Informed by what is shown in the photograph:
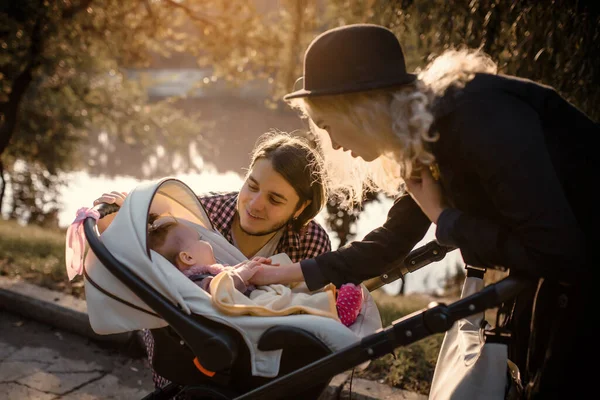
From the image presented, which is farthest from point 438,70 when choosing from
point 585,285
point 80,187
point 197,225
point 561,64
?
point 80,187

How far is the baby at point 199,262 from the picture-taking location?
2016 mm

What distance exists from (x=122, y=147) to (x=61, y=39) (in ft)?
29.3

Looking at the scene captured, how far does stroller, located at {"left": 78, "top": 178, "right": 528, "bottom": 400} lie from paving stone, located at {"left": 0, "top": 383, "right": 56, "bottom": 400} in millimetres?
1458

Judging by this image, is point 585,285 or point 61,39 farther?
point 61,39

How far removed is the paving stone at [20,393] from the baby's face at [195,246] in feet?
4.77

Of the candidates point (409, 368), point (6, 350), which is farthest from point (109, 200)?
point (6, 350)

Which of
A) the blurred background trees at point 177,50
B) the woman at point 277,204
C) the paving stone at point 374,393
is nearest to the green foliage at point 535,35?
the blurred background trees at point 177,50

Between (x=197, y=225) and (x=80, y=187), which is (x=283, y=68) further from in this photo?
(x=80, y=187)

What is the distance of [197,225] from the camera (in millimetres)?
2350

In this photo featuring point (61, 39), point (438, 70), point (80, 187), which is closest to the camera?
point (438, 70)

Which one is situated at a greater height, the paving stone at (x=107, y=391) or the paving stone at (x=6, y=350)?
the paving stone at (x=107, y=391)

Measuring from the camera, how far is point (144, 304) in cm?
182

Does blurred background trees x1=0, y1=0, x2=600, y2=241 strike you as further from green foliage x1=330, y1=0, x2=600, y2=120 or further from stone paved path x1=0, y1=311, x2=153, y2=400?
stone paved path x1=0, y1=311, x2=153, y2=400

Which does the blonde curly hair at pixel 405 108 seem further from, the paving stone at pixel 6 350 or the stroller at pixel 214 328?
the paving stone at pixel 6 350
